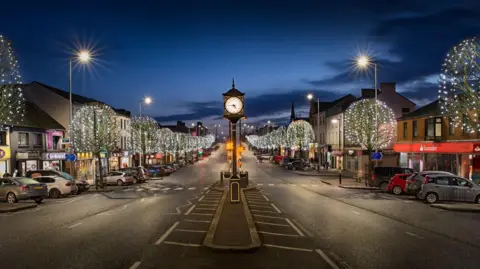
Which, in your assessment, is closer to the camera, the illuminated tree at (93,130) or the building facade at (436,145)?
the building facade at (436,145)

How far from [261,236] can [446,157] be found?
31091 millimetres

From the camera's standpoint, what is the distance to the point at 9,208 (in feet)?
78.8

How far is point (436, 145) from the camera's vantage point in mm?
41500

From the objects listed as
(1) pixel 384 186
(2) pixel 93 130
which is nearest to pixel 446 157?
(1) pixel 384 186

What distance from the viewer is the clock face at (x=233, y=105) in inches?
893

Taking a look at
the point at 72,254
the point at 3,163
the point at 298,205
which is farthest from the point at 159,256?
the point at 3,163

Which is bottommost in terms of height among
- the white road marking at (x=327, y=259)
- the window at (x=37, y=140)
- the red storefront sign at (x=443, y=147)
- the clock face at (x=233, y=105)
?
the white road marking at (x=327, y=259)

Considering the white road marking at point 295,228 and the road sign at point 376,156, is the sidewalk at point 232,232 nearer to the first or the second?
the white road marking at point 295,228

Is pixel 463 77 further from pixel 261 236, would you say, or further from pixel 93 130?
pixel 93 130

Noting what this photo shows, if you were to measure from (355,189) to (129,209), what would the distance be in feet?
68.2

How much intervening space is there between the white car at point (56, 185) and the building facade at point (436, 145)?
29.2 meters

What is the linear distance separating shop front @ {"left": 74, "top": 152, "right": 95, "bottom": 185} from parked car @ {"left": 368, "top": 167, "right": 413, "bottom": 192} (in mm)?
30676

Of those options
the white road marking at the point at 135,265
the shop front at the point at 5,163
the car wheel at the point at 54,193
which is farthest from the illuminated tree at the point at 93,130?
the white road marking at the point at 135,265

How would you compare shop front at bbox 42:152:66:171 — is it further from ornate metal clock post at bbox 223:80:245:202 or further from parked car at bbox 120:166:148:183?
ornate metal clock post at bbox 223:80:245:202
